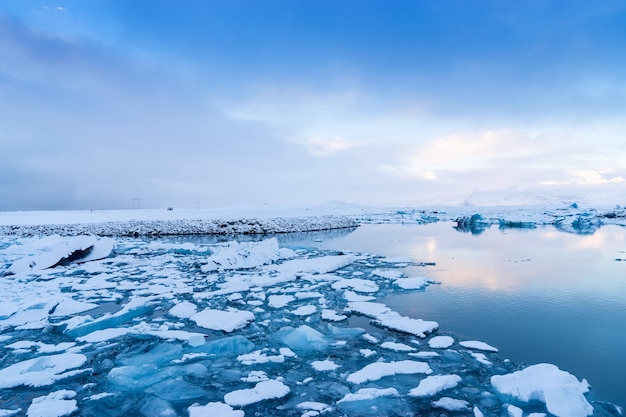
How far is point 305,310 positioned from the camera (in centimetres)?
519

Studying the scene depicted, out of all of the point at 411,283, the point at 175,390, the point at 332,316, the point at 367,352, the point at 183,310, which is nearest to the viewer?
the point at 175,390

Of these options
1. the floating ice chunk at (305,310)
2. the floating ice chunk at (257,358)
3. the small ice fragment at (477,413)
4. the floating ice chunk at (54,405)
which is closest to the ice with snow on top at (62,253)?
the floating ice chunk at (54,405)

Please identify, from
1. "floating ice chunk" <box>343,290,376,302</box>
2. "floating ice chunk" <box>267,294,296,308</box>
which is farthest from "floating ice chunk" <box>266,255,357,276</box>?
"floating ice chunk" <box>343,290,376,302</box>

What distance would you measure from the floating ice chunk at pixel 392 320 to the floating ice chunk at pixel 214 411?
2344 millimetres

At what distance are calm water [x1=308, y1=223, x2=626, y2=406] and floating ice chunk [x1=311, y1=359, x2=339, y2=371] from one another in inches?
66.6

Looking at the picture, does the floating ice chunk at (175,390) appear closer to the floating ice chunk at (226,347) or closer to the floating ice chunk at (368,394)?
the floating ice chunk at (226,347)

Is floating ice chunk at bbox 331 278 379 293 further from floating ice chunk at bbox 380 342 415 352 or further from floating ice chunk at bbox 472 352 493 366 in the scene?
floating ice chunk at bbox 472 352 493 366

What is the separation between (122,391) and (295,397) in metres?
1.46

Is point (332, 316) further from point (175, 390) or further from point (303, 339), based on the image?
point (175, 390)

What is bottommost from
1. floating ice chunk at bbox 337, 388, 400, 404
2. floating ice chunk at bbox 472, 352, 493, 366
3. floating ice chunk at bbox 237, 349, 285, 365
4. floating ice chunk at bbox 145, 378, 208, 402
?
floating ice chunk at bbox 145, 378, 208, 402

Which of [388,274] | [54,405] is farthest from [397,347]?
[388,274]

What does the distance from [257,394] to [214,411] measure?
0.36 metres

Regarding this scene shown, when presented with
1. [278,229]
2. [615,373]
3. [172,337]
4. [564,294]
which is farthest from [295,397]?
[278,229]

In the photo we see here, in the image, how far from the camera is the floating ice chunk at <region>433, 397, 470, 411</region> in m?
2.61
